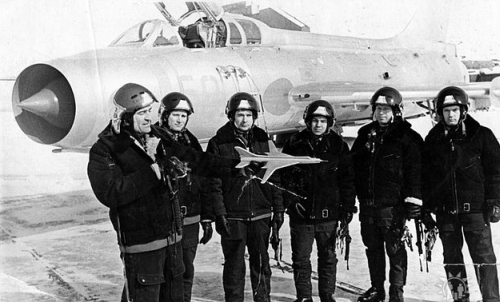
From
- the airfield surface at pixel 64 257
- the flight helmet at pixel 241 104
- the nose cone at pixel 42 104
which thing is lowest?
the airfield surface at pixel 64 257

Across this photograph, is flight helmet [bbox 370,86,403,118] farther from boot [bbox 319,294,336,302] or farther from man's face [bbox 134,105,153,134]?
man's face [bbox 134,105,153,134]

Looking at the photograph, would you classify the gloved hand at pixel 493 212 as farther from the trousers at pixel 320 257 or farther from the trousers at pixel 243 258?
the trousers at pixel 243 258

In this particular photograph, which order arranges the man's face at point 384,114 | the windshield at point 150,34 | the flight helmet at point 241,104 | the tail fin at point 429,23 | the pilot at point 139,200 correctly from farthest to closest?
the tail fin at point 429,23 → the windshield at point 150,34 → the man's face at point 384,114 → the flight helmet at point 241,104 → the pilot at point 139,200

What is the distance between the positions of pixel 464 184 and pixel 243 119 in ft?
4.96

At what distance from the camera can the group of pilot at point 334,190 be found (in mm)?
3357

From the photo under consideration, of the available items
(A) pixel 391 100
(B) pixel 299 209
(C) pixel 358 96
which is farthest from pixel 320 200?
(C) pixel 358 96

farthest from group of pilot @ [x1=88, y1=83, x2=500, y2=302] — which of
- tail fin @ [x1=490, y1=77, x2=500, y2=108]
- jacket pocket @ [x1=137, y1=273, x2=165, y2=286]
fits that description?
tail fin @ [x1=490, y1=77, x2=500, y2=108]

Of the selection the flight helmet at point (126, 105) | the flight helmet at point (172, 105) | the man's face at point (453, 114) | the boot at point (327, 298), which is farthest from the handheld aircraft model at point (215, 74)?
the boot at point (327, 298)

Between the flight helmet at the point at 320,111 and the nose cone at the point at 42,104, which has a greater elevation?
the nose cone at the point at 42,104

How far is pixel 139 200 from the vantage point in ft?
8.91

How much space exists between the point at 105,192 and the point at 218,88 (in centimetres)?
180

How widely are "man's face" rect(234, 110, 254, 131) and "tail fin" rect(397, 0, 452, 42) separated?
2.33m

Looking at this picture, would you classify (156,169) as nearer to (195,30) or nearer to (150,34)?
(150,34)

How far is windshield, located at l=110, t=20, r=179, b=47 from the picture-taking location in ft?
13.2
